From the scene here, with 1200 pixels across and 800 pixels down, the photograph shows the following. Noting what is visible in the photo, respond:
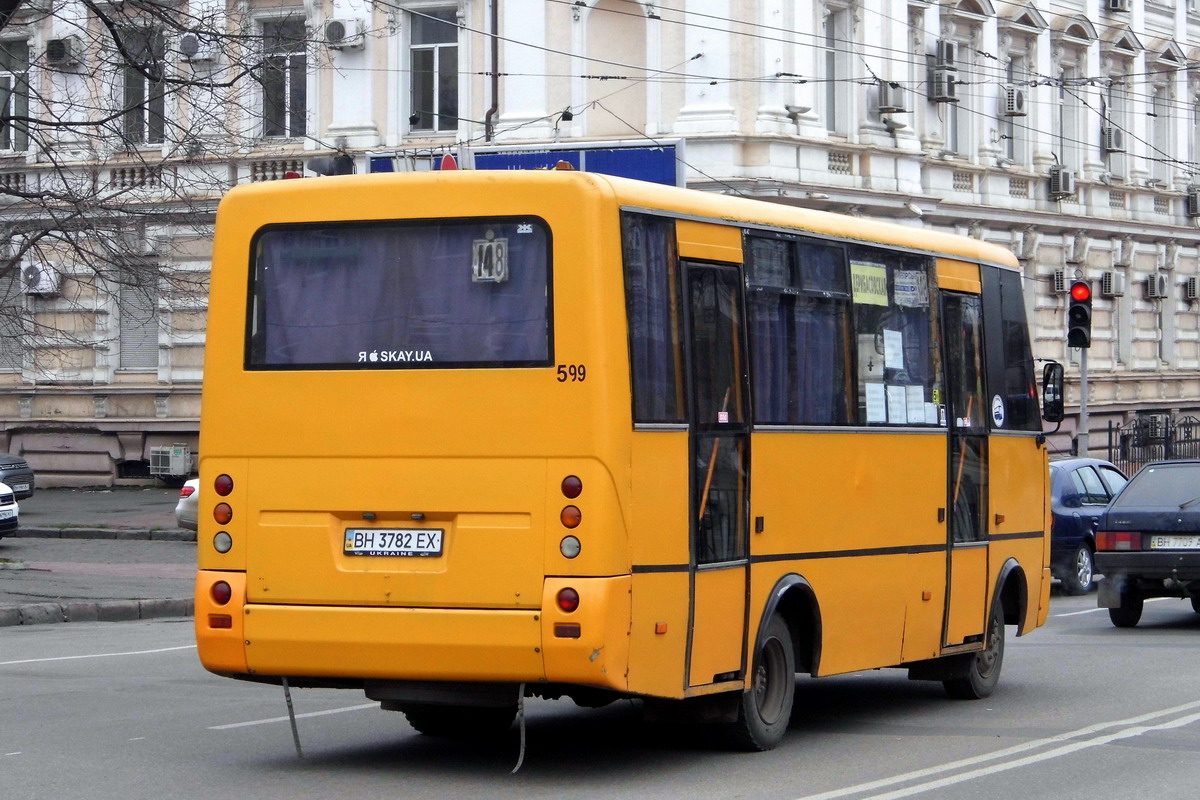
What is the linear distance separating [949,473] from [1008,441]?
1.13 meters

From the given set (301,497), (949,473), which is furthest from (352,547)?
(949,473)

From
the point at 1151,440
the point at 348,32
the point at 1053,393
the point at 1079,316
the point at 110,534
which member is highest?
the point at 348,32

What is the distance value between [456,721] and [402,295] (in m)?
2.77

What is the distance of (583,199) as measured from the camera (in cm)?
861

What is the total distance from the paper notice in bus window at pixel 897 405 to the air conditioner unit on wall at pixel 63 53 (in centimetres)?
1066

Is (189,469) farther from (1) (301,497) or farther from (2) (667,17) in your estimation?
(1) (301,497)

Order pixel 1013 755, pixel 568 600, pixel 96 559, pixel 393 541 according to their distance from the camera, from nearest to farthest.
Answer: pixel 568 600 < pixel 393 541 < pixel 1013 755 < pixel 96 559

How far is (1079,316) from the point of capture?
22562 millimetres

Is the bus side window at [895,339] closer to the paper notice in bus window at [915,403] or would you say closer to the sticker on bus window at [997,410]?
the paper notice in bus window at [915,403]

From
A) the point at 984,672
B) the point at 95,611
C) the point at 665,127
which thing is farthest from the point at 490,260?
the point at 665,127

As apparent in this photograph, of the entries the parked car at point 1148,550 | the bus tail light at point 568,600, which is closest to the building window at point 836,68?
the parked car at point 1148,550

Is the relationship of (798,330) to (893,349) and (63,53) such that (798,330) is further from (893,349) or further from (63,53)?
(63,53)

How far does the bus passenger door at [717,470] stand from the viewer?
29.8ft

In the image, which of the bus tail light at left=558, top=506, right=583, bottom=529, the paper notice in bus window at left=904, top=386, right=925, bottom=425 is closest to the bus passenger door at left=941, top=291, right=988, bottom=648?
A: the paper notice in bus window at left=904, top=386, right=925, bottom=425
